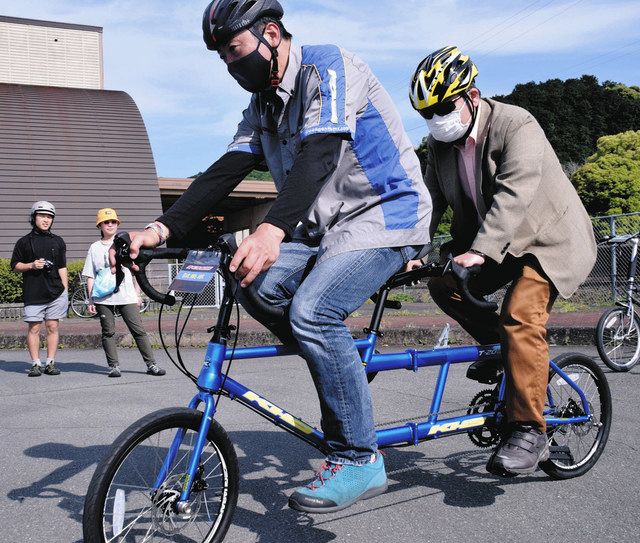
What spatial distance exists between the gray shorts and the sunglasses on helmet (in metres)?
6.05

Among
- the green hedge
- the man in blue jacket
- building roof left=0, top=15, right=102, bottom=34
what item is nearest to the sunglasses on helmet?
the man in blue jacket

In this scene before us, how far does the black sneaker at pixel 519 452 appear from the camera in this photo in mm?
3348

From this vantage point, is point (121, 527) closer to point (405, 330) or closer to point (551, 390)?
point (551, 390)

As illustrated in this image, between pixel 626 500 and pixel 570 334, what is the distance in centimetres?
605

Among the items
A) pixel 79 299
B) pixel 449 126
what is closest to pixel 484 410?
pixel 449 126

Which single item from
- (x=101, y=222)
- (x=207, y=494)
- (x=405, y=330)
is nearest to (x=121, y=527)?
(x=207, y=494)

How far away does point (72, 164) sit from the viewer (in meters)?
20.6

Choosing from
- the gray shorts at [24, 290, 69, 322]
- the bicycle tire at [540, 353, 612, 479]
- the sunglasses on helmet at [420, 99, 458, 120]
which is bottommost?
the gray shorts at [24, 290, 69, 322]

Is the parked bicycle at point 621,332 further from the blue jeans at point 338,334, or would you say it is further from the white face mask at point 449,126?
the blue jeans at point 338,334

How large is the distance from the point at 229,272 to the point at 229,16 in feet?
3.08

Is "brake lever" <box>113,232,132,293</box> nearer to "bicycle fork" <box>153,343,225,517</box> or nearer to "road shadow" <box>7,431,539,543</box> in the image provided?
"bicycle fork" <box>153,343,225,517</box>

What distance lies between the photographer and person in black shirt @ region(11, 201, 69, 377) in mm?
8180

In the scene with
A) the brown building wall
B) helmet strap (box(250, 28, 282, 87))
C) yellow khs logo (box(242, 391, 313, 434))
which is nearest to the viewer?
Result: helmet strap (box(250, 28, 282, 87))

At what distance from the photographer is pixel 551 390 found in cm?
382
